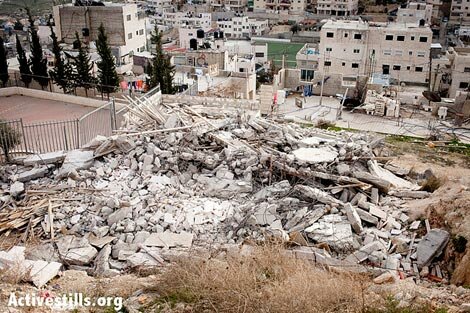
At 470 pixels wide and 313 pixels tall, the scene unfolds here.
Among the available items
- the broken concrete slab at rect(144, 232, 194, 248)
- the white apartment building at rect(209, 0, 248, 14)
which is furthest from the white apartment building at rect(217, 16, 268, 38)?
the broken concrete slab at rect(144, 232, 194, 248)

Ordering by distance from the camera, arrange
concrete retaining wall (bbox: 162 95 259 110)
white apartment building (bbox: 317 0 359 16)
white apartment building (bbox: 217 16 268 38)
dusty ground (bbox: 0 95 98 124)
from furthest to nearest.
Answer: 1. white apartment building (bbox: 317 0 359 16)
2. white apartment building (bbox: 217 16 268 38)
3. dusty ground (bbox: 0 95 98 124)
4. concrete retaining wall (bbox: 162 95 259 110)

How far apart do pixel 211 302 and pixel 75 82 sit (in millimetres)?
18989

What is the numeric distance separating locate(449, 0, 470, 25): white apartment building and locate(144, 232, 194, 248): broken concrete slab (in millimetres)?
70057

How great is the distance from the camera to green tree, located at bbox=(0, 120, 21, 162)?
10977 mm

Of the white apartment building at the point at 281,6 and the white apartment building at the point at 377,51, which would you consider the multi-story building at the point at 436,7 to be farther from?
the white apartment building at the point at 377,51

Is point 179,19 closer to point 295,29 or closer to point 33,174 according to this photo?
point 295,29

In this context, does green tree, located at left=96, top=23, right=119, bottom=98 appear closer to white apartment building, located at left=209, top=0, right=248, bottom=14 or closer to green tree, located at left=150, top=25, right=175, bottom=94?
green tree, located at left=150, top=25, right=175, bottom=94

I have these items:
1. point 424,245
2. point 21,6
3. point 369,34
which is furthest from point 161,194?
point 21,6

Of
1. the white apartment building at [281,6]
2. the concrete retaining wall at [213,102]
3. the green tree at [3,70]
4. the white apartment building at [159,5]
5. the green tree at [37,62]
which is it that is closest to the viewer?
the concrete retaining wall at [213,102]

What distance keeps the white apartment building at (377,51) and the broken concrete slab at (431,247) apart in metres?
26.4

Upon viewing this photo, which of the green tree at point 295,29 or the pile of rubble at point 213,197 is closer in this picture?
the pile of rubble at point 213,197

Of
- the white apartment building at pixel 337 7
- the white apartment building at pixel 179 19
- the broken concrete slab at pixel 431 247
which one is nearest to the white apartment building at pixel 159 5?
the white apartment building at pixel 179 19

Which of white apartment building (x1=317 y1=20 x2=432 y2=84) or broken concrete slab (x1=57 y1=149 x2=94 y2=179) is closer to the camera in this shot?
broken concrete slab (x1=57 y1=149 x2=94 y2=179)

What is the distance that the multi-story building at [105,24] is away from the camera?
35.1 meters
